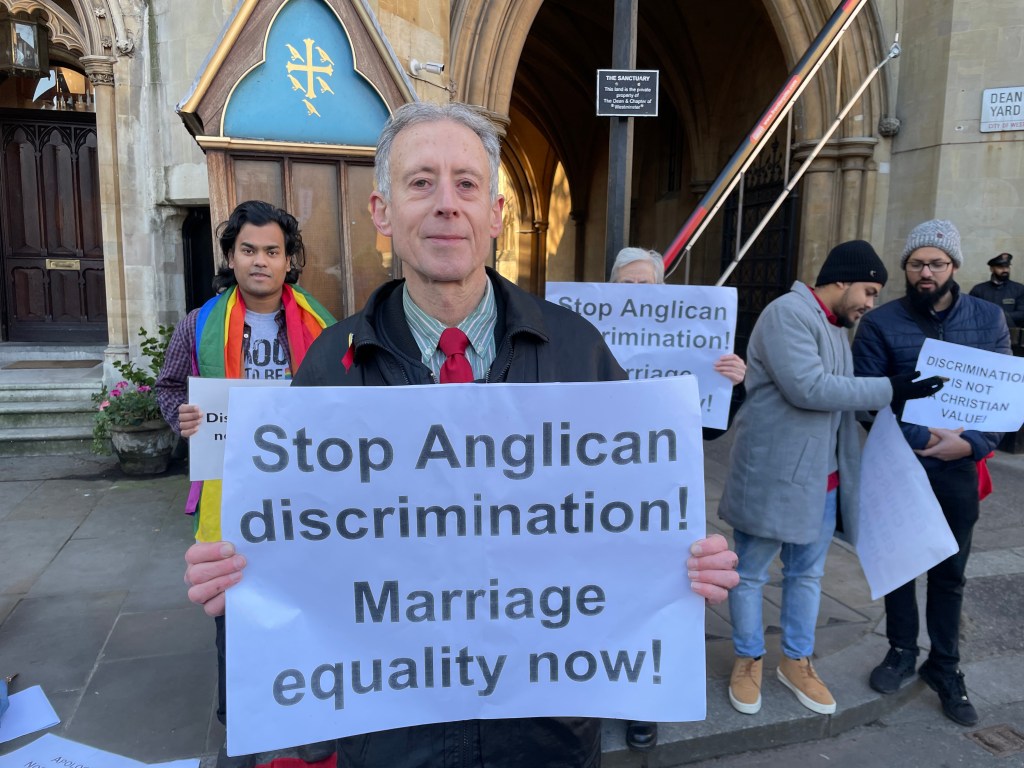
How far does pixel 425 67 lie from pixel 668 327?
147 inches

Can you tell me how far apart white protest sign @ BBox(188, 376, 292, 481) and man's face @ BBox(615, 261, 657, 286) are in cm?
164

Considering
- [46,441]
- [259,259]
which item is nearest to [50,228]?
[46,441]

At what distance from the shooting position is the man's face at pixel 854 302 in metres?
2.66

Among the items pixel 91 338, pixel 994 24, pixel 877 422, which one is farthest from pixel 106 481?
pixel 994 24

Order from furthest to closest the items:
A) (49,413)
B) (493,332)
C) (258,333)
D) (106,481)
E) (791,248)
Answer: (791,248)
(49,413)
(106,481)
(258,333)
(493,332)

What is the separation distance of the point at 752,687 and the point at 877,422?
123 centimetres

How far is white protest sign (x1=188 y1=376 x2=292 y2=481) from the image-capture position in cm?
230

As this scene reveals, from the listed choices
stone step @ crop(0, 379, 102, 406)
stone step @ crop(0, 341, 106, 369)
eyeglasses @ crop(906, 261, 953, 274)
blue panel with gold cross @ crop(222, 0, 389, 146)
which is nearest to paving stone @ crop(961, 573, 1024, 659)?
eyeglasses @ crop(906, 261, 953, 274)

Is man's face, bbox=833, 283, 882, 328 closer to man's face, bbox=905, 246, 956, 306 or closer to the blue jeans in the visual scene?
man's face, bbox=905, 246, 956, 306

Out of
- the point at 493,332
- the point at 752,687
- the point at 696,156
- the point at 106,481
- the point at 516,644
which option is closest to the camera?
the point at 516,644

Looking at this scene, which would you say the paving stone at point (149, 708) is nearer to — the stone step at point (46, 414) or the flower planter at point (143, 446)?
the flower planter at point (143, 446)

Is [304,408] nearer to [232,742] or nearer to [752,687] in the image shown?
[232,742]

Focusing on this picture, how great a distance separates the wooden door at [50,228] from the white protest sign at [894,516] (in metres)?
9.10

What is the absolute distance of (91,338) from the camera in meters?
8.81
